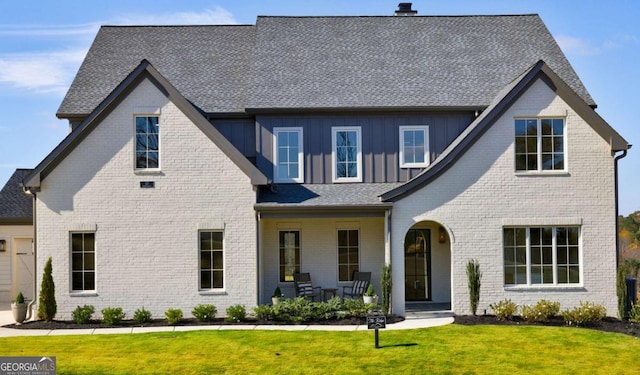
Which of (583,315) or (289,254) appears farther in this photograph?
(289,254)

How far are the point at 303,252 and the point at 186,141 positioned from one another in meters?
4.95

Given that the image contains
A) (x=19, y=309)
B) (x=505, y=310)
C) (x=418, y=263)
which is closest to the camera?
(x=505, y=310)

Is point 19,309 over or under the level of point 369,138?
under

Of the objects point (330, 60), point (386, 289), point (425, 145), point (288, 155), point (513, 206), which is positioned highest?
point (330, 60)

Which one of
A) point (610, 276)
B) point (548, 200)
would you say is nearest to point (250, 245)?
point (548, 200)

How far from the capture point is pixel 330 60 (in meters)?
23.5

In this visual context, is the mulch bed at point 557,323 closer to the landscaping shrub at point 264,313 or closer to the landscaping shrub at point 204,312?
the landscaping shrub at point 264,313

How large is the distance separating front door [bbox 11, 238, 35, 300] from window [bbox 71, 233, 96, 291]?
4.58 meters

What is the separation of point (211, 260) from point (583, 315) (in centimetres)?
1004

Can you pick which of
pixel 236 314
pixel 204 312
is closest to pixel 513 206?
pixel 236 314

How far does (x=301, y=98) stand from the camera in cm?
2155

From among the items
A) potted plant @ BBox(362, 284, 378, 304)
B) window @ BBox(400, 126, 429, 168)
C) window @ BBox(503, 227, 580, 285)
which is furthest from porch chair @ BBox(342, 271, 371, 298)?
window @ BBox(503, 227, 580, 285)

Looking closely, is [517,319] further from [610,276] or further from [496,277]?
[610,276]

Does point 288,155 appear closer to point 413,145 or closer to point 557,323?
point 413,145
